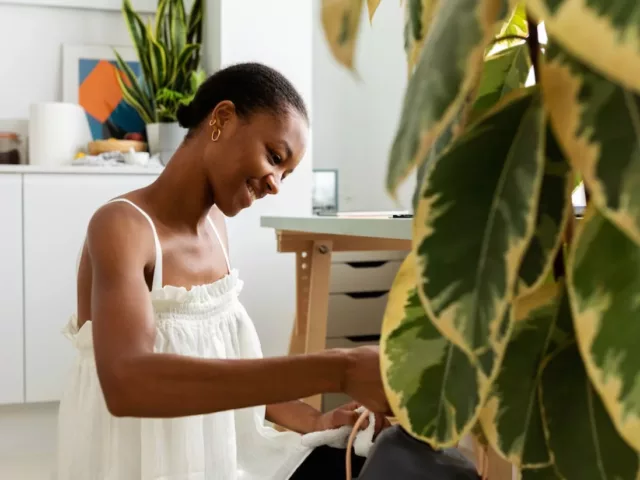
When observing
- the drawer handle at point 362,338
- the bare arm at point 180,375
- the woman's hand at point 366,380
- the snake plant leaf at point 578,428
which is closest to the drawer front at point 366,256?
the drawer handle at point 362,338

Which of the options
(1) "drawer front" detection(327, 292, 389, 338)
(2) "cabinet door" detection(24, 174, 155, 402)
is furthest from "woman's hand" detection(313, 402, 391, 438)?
(2) "cabinet door" detection(24, 174, 155, 402)

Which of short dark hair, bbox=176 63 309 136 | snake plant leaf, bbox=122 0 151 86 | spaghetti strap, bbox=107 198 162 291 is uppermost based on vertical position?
snake plant leaf, bbox=122 0 151 86

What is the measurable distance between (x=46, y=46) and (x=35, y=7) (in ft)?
0.48

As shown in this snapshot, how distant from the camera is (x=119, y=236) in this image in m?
0.92

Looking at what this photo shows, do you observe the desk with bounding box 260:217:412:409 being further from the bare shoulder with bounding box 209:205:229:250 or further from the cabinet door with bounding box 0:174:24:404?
the cabinet door with bounding box 0:174:24:404

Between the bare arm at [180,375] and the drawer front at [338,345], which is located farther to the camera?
the drawer front at [338,345]

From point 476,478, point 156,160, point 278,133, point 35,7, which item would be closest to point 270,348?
point 156,160

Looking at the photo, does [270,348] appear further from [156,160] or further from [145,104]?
[145,104]

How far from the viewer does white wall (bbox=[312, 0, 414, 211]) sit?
289 centimetres

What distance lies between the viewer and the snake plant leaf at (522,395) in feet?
1.30

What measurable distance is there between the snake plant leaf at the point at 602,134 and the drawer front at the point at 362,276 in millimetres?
1967

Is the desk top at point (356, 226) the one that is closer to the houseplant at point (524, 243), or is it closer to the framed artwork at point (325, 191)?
the houseplant at point (524, 243)

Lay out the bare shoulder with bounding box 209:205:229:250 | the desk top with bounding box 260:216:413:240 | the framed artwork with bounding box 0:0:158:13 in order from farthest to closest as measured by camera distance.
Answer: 1. the framed artwork with bounding box 0:0:158:13
2. the bare shoulder with bounding box 209:205:229:250
3. the desk top with bounding box 260:216:413:240

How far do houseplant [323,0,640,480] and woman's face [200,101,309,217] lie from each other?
0.67 metres
